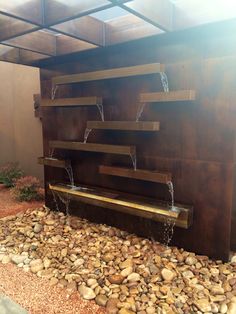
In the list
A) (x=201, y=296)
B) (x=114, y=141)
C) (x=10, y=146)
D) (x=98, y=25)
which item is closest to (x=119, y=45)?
(x=98, y=25)

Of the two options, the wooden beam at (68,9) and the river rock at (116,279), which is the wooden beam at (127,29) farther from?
the river rock at (116,279)

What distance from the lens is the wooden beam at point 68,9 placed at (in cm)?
217

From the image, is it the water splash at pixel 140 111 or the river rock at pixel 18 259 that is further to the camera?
the water splash at pixel 140 111

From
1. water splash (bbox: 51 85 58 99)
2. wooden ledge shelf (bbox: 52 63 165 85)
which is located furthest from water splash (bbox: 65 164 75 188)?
wooden ledge shelf (bbox: 52 63 165 85)

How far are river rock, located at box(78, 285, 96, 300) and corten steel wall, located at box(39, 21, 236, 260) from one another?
1.08m

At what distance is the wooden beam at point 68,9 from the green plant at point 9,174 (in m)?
3.95

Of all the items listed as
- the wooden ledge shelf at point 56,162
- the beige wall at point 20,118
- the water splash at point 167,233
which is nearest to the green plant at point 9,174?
the beige wall at point 20,118

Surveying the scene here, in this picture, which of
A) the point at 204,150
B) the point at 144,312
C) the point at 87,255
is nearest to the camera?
the point at 144,312

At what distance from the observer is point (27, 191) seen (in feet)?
15.9

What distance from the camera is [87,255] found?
2.91m

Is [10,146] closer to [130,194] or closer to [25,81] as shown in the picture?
[25,81]

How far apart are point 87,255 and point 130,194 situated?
0.86 metres

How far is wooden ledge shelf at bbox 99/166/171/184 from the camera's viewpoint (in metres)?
2.83

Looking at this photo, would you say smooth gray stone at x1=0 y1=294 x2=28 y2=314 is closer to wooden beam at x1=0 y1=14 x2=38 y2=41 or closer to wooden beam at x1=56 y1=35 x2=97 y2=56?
wooden beam at x1=0 y1=14 x2=38 y2=41
